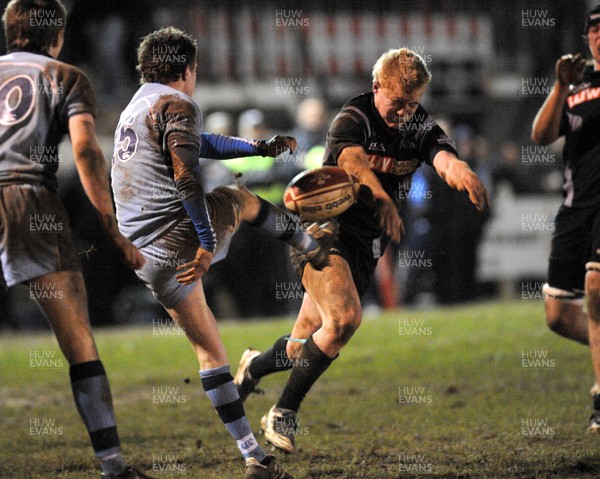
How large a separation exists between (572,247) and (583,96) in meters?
1.06

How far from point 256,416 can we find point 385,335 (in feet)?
15.7

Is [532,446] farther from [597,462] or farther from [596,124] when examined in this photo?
[596,124]

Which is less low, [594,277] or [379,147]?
[379,147]

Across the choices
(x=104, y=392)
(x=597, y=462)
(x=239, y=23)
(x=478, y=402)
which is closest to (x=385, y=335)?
(x=478, y=402)

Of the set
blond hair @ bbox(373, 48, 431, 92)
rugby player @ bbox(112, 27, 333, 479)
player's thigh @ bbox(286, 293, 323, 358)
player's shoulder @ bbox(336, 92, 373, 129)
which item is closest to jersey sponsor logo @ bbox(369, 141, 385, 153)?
player's shoulder @ bbox(336, 92, 373, 129)

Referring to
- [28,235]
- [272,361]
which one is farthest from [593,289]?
[28,235]

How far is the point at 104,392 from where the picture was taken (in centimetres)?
556

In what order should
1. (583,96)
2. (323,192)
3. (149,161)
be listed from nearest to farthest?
(149,161) < (323,192) < (583,96)

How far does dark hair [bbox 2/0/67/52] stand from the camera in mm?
5586

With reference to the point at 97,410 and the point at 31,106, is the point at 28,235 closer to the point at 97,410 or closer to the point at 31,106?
the point at 31,106

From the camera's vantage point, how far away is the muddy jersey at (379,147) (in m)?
6.92

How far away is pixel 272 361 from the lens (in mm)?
7469

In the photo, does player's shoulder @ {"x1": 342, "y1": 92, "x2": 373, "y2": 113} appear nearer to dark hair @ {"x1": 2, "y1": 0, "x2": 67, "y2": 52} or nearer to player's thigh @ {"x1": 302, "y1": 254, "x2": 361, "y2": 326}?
player's thigh @ {"x1": 302, "y1": 254, "x2": 361, "y2": 326}

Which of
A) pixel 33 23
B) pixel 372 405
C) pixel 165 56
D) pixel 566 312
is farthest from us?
pixel 372 405
